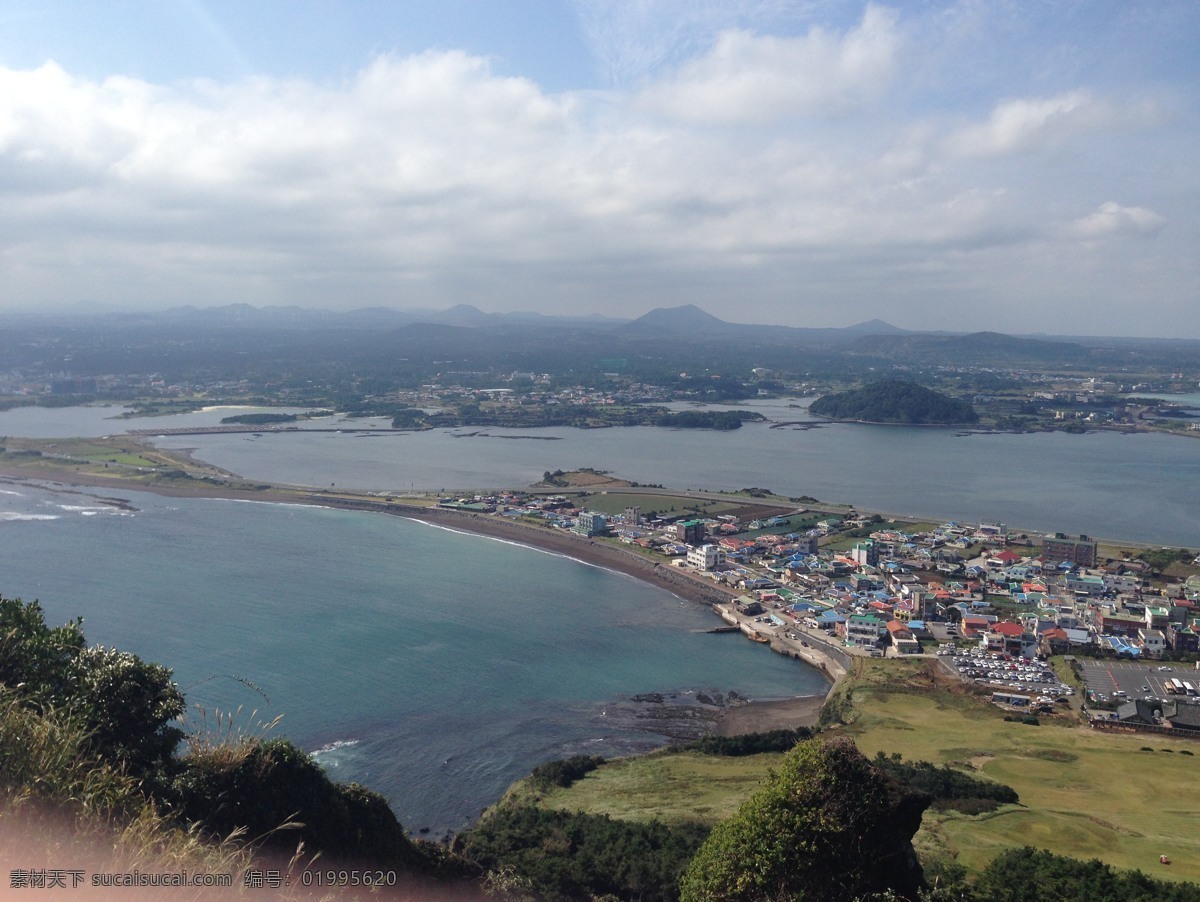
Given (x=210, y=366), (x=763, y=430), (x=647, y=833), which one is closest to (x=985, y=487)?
(x=763, y=430)

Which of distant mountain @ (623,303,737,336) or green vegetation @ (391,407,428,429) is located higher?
distant mountain @ (623,303,737,336)

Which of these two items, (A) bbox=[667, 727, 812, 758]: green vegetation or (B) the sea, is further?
(B) the sea

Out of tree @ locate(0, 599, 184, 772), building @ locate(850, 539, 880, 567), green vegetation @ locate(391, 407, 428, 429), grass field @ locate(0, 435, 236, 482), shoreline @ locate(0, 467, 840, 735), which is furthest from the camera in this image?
green vegetation @ locate(391, 407, 428, 429)

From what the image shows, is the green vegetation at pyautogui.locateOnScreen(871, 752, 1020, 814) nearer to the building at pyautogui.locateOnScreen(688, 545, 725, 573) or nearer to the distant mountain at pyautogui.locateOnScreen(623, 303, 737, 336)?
the building at pyautogui.locateOnScreen(688, 545, 725, 573)

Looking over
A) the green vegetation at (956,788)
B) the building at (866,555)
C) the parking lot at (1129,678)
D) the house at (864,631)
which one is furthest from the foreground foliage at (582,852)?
the building at (866,555)

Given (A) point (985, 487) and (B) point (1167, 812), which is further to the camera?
(A) point (985, 487)

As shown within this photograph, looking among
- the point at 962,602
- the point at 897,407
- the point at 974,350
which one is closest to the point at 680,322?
the point at 974,350

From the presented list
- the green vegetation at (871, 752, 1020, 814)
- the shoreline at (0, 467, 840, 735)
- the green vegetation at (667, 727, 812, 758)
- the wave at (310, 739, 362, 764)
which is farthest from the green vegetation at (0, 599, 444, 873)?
the shoreline at (0, 467, 840, 735)

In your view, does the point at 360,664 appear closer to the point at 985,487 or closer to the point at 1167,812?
the point at 1167,812
